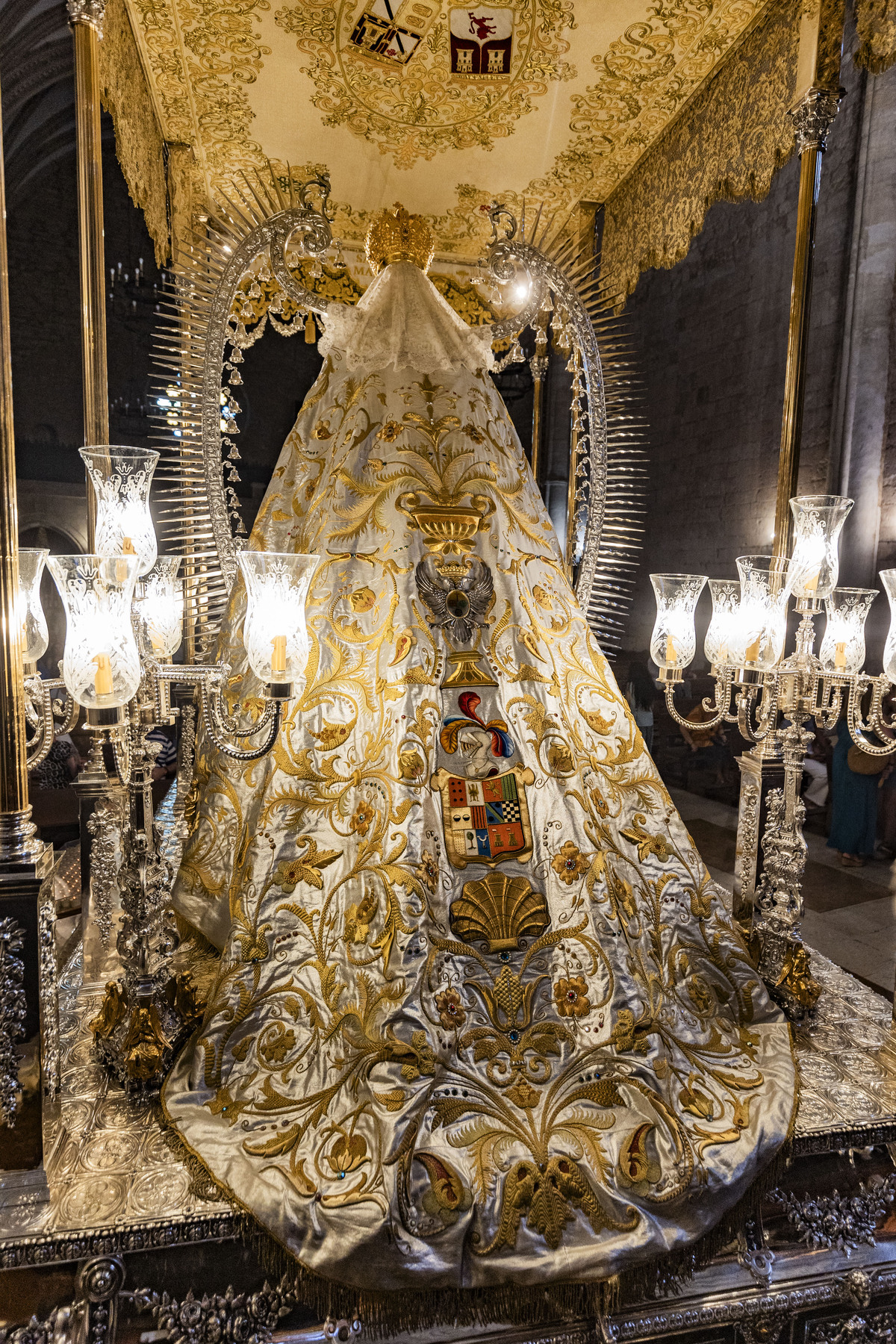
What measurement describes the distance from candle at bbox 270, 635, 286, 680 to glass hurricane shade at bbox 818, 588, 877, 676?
1.49 m

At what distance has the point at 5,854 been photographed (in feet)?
4.55

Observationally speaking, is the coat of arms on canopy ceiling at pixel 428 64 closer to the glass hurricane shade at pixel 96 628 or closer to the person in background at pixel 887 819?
the glass hurricane shade at pixel 96 628

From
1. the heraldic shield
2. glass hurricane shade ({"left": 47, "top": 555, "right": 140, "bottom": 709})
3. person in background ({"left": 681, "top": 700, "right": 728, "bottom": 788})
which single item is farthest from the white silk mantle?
person in background ({"left": 681, "top": 700, "right": 728, "bottom": 788})

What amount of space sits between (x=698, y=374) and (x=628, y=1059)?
733cm

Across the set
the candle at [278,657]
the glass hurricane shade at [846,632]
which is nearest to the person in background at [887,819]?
the glass hurricane shade at [846,632]

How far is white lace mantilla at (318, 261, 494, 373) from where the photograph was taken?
2.19m

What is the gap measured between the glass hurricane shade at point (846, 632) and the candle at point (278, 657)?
149 centimetres

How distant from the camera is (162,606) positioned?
182 centimetres

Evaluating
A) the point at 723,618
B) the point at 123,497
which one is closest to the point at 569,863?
the point at 723,618

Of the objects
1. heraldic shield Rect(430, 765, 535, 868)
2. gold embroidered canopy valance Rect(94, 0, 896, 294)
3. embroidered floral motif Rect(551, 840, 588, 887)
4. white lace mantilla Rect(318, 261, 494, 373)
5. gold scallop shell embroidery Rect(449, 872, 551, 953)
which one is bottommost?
gold scallop shell embroidery Rect(449, 872, 551, 953)

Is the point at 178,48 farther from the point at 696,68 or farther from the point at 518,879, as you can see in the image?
the point at 518,879

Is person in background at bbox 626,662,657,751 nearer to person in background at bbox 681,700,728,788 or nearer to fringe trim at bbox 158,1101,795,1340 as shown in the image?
person in background at bbox 681,700,728,788

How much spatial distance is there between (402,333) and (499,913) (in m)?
1.67

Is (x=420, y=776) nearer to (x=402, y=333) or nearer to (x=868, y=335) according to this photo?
(x=402, y=333)
